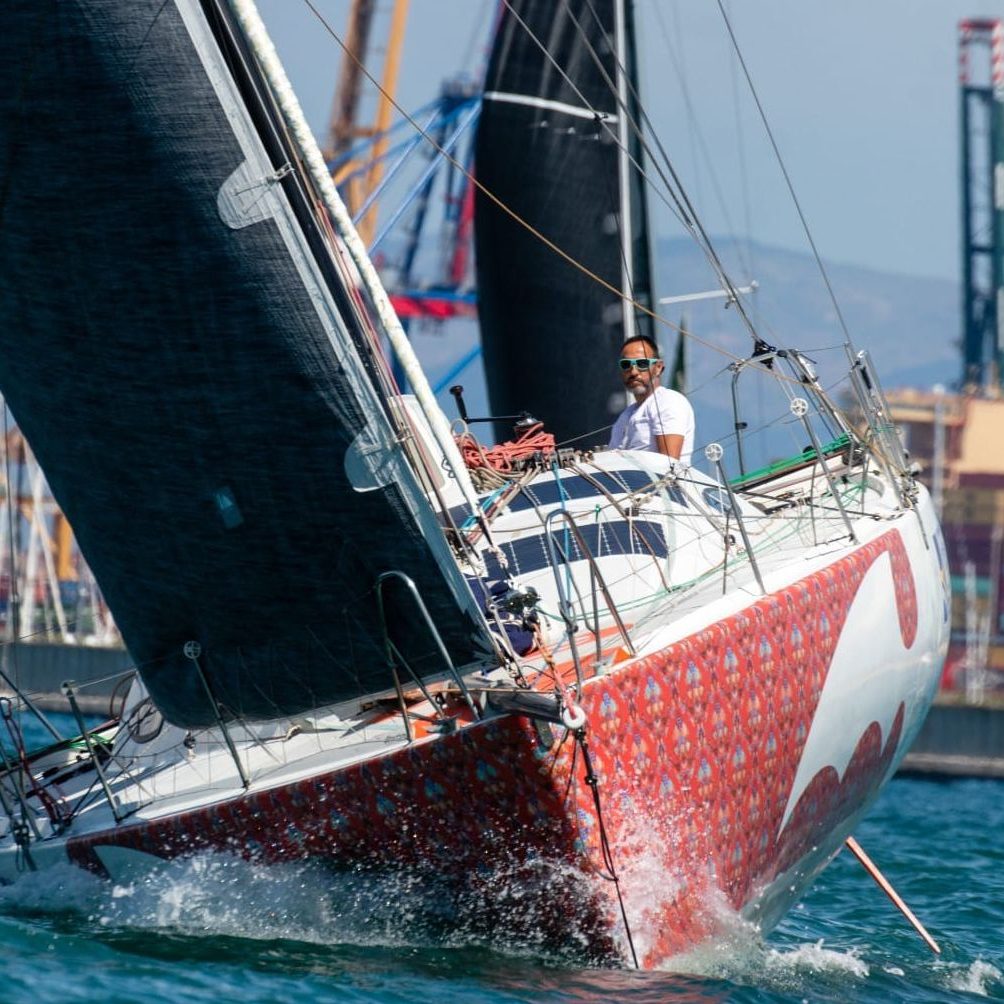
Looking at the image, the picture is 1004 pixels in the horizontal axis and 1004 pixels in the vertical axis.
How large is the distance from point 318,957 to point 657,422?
121 inches

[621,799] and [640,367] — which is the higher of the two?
[640,367]

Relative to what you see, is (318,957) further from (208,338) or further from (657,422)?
(657,422)

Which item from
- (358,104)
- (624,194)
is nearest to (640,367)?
(624,194)

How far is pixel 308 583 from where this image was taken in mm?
6156

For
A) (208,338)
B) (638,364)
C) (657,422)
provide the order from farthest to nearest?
1. (657,422)
2. (638,364)
3. (208,338)

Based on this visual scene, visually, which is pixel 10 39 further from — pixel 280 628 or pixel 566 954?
pixel 566 954

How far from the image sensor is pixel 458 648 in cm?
608

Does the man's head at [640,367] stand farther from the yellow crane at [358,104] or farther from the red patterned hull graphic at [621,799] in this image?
the yellow crane at [358,104]

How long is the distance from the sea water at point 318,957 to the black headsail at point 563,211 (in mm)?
6595

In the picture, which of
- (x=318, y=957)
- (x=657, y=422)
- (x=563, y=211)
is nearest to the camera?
(x=318, y=957)

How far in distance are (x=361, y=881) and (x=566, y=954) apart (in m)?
0.71

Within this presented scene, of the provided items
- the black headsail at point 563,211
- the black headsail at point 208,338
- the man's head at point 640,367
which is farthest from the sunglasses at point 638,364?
the black headsail at point 563,211

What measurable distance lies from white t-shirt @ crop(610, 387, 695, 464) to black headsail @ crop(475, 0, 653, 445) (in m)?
5.13

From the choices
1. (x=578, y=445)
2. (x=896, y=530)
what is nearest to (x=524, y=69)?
(x=578, y=445)
